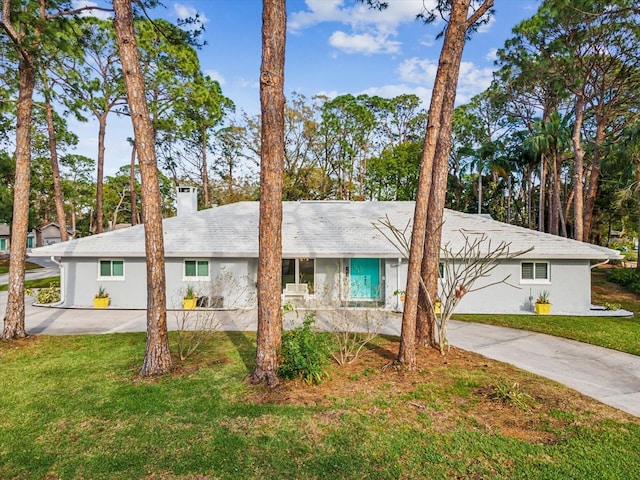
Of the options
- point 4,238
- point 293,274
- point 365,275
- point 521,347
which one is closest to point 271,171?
point 521,347

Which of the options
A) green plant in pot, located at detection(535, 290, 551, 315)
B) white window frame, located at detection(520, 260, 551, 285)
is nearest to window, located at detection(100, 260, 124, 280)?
white window frame, located at detection(520, 260, 551, 285)

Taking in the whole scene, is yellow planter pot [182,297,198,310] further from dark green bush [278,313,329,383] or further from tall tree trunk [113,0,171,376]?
dark green bush [278,313,329,383]

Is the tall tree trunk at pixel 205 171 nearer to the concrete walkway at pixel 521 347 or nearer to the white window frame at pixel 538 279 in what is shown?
the concrete walkway at pixel 521 347

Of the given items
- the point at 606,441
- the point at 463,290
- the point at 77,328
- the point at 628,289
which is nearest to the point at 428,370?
the point at 463,290

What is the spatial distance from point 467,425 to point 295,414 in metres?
2.24

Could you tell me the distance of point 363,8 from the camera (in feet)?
27.8

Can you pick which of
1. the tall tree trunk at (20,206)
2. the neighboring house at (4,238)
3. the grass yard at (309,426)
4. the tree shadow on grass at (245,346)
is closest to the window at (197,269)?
the tree shadow on grass at (245,346)

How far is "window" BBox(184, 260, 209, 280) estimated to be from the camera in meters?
12.9

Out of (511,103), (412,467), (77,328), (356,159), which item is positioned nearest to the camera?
(412,467)

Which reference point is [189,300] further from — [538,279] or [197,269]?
[538,279]

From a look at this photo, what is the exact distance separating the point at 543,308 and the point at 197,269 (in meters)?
11.9

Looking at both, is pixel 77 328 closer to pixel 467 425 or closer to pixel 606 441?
pixel 467 425

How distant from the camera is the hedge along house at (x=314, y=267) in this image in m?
12.2

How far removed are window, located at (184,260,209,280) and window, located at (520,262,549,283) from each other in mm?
11050
